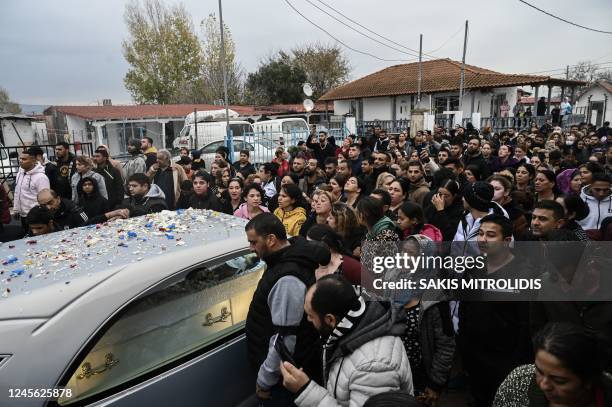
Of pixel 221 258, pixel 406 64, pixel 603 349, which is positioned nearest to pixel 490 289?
pixel 603 349

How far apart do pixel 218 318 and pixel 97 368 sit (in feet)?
2.62

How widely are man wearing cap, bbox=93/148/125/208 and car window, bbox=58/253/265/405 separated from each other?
14.0 feet

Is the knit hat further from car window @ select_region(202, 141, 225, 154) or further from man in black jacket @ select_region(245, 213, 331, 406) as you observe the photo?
car window @ select_region(202, 141, 225, 154)

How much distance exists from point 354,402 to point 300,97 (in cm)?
3665

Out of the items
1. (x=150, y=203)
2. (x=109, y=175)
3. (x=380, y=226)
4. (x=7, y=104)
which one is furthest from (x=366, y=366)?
(x=7, y=104)

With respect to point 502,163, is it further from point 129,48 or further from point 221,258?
point 129,48

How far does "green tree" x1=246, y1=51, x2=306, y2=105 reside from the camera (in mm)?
36572

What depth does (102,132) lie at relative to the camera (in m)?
21.1

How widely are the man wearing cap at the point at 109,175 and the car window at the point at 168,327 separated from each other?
4268 millimetres

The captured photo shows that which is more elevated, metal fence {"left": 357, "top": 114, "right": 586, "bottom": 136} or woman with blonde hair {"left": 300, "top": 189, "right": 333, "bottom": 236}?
metal fence {"left": 357, "top": 114, "right": 586, "bottom": 136}

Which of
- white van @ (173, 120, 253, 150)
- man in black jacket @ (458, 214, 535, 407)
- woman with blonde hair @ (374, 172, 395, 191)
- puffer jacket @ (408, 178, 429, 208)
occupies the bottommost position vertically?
man in black jacket @ (458, 214, 535, 407)

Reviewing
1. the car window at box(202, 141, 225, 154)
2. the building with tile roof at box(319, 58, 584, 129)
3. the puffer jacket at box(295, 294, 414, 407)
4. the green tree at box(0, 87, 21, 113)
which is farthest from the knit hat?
the green tree at box(0, 87, 21, 113)

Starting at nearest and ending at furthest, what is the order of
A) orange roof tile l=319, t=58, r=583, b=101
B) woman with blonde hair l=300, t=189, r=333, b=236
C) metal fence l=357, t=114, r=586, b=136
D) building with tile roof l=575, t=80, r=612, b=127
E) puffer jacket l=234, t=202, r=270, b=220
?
woman with blonde hair l=300, t=189, r=333, b=236 < puffer jacket l=234, t=202, r=270, b=220 < metal fence l=357, t=114, r=586, b=136 < orange roof tile l=319, t=58, r=583, b=101 < building with tile roof l=575, t=80, r=612, b=127

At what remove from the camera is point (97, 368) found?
203cm
